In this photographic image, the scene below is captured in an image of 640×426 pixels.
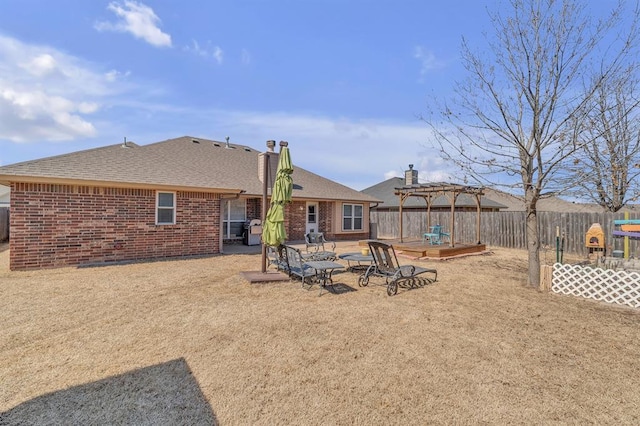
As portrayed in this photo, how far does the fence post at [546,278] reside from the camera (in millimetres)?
Result: 6969

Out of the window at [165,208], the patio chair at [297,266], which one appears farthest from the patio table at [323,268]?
the window at [165,208]

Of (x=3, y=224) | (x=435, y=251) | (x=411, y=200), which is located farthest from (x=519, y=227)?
(x=3, y=224)

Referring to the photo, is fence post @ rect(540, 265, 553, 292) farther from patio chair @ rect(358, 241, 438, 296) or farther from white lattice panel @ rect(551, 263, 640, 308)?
patio chair @ rect(358, 241, 438, 296)

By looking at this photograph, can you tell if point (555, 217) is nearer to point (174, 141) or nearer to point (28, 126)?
point (174, 141)

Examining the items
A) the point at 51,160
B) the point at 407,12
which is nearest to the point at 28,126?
the point at 51,160

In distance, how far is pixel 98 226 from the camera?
982cm

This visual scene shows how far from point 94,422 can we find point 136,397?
0.37 meters

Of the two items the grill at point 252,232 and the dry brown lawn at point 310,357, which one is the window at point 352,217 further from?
the dry brown lawn at point 310,357

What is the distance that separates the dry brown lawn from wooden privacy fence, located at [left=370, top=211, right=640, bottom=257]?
350 inches

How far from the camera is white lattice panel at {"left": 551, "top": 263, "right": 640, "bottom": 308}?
19.5ft

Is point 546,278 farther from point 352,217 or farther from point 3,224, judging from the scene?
point 3,224

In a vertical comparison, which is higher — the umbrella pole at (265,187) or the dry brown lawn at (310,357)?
the umbrella pole at (265,187)

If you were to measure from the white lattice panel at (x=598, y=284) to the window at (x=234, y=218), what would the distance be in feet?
41.0

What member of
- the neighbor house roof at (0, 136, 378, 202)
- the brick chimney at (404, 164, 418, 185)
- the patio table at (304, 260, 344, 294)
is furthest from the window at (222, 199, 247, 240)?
the brick chimney at (404, 164, 418, 185)
